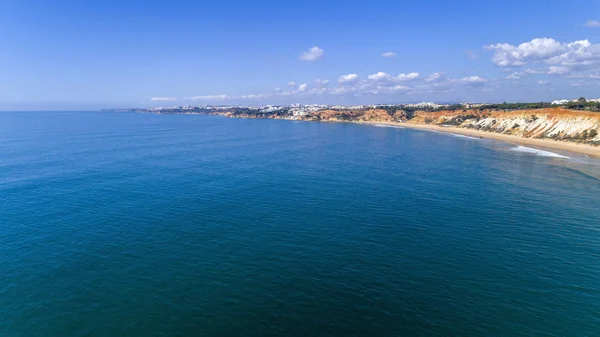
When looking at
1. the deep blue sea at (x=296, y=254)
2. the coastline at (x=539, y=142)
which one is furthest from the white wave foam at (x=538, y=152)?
the deep blue sea at (x=296, y=254)

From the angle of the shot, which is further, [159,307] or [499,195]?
[499,195]

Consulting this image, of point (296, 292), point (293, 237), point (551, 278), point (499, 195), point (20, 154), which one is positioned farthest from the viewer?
point (20, 154)

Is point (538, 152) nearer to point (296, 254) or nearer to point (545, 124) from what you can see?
point (545, 124)

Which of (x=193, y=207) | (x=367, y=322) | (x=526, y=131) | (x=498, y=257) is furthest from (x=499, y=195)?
(x=526, y=131)

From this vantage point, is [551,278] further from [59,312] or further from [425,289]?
[59,312]

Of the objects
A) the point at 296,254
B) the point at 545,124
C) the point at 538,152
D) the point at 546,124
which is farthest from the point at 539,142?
the point at 296,254

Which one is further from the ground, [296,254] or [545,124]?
[545,124]
